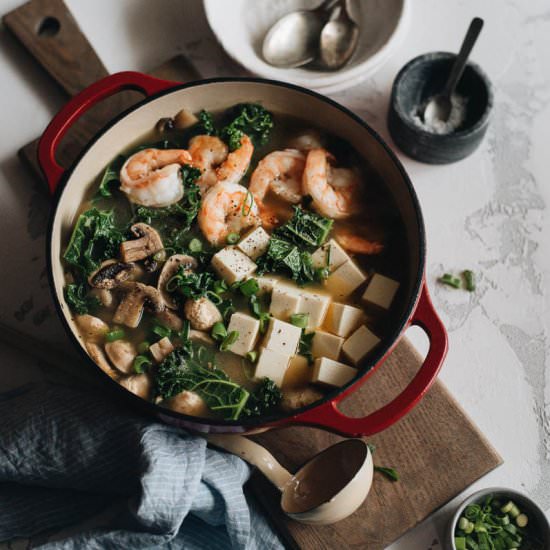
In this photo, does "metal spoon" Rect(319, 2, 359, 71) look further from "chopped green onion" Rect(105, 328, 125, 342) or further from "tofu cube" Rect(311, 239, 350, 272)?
"chopped green onion" Rect(105, 328, 125, 342)

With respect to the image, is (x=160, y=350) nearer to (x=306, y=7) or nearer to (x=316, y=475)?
(x=316, y=475)

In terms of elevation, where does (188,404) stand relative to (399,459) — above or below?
above

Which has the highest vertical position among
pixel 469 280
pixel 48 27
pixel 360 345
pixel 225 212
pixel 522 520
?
pixel 48 27

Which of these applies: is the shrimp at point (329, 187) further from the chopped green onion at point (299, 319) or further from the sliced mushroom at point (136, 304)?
the sliced mushroom at point (136, 304)

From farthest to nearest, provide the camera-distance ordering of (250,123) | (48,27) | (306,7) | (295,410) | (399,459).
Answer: (306,7) → (48,27) → (250,123) → (399,459) → (295,410)

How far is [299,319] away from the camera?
2.53m

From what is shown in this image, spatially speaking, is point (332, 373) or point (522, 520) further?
point (522, 520)

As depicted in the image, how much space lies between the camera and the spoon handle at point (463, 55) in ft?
9.00

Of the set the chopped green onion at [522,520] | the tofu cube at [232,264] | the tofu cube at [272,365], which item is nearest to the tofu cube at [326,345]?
the tofu cube at [272,365]

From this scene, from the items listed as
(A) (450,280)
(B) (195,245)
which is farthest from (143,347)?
(A) (450,280)

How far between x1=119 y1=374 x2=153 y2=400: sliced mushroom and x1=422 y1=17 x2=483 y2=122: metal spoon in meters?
1.51

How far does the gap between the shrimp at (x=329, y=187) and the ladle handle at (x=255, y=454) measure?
0.85 metres

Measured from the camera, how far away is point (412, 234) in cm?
257

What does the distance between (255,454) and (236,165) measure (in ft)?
3.36
